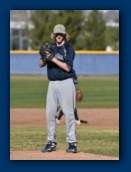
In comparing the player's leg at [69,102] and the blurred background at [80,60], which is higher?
the blurred background at [80,60]

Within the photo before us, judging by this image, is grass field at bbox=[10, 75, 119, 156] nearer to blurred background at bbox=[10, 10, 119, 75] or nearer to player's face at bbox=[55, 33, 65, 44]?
blurred background at bbox=[10, 10, 119, 75]

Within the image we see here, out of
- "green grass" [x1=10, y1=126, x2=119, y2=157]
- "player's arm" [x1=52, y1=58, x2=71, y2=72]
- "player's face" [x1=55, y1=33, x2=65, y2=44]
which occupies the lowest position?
"green grass" [x1=10, y1=126, x2=119, y2=157]

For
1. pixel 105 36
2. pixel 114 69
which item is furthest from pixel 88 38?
pixel 114 69

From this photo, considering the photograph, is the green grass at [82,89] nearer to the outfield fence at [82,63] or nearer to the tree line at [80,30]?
the outfield fence at [82,63]

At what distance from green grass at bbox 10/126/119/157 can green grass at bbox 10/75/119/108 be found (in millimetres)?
7117

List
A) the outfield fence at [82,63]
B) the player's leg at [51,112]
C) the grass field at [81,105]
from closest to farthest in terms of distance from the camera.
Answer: the player's leg at [51,112] → the grass field at [81,105] → the outfield fence at [82,63]

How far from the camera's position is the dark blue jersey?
6.88 meters

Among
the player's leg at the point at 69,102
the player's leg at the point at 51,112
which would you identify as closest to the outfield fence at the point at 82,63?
the player's leg at the point at 51,112

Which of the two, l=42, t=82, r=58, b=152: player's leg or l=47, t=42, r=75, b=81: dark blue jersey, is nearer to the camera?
l=47, t=42, r=75, b=81: dark blue jersey

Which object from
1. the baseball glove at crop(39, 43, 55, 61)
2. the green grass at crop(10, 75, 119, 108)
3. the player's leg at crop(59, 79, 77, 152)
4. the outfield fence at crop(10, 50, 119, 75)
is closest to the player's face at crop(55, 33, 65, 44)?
the baseball glove at crop(39, 43, 55, 61)

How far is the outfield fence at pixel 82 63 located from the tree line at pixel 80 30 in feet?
11.3

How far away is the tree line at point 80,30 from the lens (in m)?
34.7

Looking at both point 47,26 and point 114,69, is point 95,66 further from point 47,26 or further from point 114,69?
point 47,26

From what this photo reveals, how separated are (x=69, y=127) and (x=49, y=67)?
2.32ft
